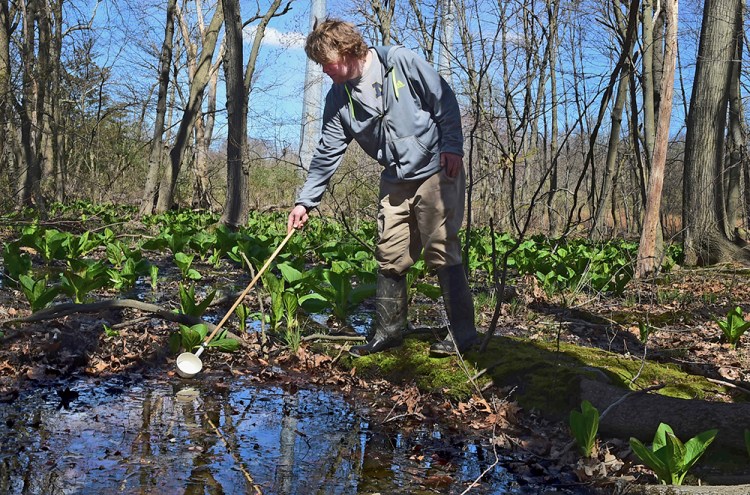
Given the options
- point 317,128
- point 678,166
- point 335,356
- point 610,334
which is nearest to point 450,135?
point 335,356

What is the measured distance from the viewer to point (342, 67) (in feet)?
11.6

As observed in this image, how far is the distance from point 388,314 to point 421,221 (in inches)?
26.5

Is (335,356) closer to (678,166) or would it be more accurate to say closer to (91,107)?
(91,107)

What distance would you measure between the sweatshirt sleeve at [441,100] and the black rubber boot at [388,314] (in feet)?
2.83

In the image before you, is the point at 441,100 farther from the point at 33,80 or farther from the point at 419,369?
the point at 33,80

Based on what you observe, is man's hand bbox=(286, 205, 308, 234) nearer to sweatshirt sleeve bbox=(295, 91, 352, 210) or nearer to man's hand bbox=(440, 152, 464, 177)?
sweatshirt sleeve bbox=(295, 91, 352, 210)

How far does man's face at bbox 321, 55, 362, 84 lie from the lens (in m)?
3.49

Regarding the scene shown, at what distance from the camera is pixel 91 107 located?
2780cm

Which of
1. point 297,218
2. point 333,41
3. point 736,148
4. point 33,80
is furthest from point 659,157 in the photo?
point 33,80

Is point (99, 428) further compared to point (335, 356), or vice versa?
point (335, 356)

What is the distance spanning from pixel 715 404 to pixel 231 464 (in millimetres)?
1895

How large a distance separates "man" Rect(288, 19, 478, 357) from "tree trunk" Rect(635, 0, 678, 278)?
5882 mm

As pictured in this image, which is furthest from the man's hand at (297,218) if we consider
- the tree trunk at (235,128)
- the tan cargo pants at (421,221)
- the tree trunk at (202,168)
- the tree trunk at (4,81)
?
the tree trunk at (202,168)

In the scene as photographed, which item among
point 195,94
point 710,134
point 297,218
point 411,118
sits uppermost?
point 195,94
